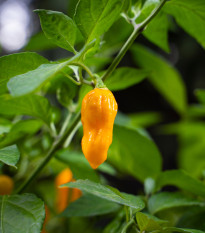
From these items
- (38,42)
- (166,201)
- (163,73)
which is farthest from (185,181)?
(163,73)

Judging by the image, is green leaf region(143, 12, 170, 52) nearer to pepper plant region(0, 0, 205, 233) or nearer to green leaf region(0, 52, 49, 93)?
pepper plant region(0, 0, 205, 233)

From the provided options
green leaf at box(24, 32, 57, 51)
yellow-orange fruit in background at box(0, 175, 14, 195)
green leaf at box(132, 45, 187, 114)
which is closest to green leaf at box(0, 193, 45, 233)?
yellow-orange fruit in background at box(0, 175, 14, 195)

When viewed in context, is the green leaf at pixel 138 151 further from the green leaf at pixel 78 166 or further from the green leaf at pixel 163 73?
the green leaf at pixel 163 73

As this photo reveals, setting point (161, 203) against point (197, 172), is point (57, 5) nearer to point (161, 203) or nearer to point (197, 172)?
point (197, 172)

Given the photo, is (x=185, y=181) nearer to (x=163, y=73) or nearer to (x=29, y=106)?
(x=29, y=106)

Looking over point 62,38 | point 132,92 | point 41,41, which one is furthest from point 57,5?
point 62,38

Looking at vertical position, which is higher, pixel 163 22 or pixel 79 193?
pixel 163 22

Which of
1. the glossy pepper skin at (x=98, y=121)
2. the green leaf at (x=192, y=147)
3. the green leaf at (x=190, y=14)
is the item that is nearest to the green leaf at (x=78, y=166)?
the glossy pepper skin at (x=98, y=121)
